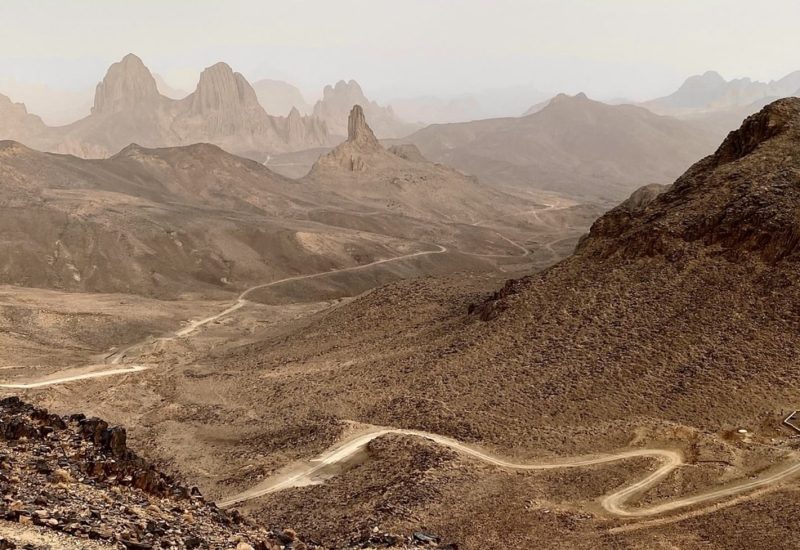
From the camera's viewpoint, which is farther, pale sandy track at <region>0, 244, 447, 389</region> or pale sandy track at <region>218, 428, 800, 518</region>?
pale sandy track at <region>0, 244, 447, 389</region>

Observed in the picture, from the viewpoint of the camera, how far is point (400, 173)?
187 m

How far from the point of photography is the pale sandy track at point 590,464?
73.9 ft

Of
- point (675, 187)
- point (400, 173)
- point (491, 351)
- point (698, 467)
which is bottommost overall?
point (698, 467)

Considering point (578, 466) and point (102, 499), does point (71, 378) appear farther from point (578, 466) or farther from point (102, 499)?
point (578, 466)

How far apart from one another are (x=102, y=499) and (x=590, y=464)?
1872 cm

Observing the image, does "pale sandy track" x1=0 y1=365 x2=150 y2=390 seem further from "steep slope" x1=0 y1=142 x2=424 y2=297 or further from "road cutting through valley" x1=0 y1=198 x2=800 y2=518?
"steep slope" x1=0 y1=142 x2=424 y2=297

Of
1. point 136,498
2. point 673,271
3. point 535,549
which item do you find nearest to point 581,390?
point 673,271

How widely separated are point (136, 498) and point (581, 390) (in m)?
22.0

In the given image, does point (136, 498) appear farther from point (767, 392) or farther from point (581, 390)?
point (767, 392)

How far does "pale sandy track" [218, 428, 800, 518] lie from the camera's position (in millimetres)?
22531

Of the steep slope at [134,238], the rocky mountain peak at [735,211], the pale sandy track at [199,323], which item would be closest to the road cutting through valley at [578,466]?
the rocky mountain peak at [735,211]

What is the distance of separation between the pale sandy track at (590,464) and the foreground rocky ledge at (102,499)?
7046mm

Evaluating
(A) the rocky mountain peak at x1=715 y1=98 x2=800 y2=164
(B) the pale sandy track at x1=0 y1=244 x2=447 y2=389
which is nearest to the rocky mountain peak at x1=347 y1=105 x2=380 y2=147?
(B) the pale sandy track at x1=0 y1=244 x2=447 y2=389

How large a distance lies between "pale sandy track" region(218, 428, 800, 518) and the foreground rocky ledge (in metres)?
7.05
